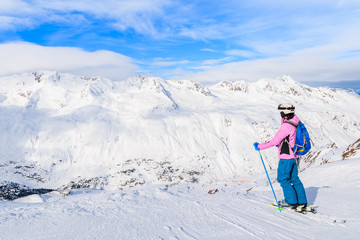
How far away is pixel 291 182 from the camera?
6598 millimetres

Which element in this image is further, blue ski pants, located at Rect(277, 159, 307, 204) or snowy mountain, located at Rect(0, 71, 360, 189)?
snowy mountain, located at Rect(0, 71, 360, 189)

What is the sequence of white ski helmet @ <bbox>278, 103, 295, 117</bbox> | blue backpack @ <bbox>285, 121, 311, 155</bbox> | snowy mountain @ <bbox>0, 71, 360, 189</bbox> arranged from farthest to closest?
snowy mountain @ <bbox>0, 71, 360, 189</bbox>, white ski helmet @ <bbox>278, 103, 295, 117</bbox>, blue backpack @ <bbox>285, 121, 311, 155</bbox>

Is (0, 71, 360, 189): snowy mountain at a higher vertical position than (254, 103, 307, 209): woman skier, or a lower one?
lower

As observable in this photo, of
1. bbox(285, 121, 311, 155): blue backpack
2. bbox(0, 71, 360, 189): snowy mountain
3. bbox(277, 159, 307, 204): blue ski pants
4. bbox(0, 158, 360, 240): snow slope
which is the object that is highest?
bbox(285, 121, 311, 155): blue backpack

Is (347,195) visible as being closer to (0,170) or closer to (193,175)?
(193,175)

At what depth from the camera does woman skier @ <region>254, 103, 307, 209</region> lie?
6.41 meters

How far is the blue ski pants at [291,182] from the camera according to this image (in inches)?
254

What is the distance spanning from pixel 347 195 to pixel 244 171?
16577 cm

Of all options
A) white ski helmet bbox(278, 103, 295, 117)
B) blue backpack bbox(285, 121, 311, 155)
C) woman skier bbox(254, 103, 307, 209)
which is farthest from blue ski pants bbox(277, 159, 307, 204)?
white ski helmet bbox(278, 103, 295, 117)

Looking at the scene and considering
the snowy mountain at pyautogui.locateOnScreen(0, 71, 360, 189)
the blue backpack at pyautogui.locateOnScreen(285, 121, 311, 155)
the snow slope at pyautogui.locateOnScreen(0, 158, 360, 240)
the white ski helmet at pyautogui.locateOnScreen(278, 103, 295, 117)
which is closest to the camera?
the snow slope at pyautogui.locateOnScreen(0, 158, 360, 240)

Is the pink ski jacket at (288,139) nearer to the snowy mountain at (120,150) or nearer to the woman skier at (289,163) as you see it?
the woman skier at (289,163)

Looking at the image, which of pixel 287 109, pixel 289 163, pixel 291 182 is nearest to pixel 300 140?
pixel 289 163

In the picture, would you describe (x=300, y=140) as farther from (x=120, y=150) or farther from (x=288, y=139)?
(x=120, y=150)

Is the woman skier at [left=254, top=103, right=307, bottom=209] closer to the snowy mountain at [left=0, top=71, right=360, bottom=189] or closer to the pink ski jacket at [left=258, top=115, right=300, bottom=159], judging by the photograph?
the pink ski jacket at [left=258, top=115, right=300, bottom=159]
